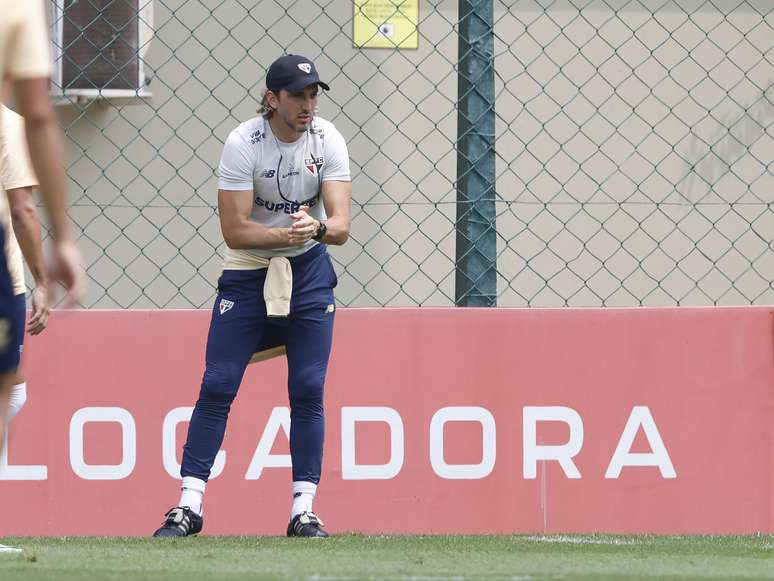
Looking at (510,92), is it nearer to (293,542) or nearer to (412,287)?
(412,287)

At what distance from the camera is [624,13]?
6953 millimetres

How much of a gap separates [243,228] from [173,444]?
1.07 meters

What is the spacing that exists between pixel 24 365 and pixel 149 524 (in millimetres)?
837

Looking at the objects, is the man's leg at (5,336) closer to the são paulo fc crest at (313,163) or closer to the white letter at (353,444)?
the são paulo fc crest at (313,163)

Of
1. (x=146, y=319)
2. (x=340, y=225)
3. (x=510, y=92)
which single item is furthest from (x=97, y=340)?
(x=510, y=92)

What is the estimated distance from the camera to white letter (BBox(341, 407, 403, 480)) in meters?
5.86

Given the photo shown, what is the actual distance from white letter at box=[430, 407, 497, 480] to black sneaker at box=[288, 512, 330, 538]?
738 mm

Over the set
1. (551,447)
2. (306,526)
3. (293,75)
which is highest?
(293,75)

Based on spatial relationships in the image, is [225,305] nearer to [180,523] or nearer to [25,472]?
[180,523]

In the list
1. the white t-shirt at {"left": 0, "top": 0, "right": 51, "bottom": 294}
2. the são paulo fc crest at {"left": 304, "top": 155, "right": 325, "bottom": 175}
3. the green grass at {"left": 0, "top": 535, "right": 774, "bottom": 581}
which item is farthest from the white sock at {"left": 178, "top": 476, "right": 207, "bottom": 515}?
the white t-shirt at {"left": 0, "top": 0, "right": 51, "bottom": 294}

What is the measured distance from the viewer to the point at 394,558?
15.0ft

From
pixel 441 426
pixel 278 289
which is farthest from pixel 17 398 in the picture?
pixel 441 426

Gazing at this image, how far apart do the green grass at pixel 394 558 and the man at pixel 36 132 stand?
1.18m

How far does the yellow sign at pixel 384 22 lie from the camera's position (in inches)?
252
